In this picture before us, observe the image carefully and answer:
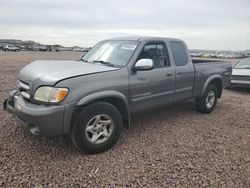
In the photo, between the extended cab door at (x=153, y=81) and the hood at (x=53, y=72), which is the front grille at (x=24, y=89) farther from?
the extended cab door at (x=153, y=81)

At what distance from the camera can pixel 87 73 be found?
3.63m

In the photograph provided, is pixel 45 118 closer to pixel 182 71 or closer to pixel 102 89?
pixel 102 89

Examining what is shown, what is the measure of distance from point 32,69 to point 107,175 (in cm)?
206

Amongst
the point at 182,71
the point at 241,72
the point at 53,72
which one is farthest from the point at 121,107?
the point at 241,72

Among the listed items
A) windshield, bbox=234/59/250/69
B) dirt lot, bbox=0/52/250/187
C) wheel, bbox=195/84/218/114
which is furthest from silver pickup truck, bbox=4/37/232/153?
windshield, bbox=234/59/250/69

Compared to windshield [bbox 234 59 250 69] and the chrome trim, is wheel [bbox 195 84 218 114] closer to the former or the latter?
the chrome trim

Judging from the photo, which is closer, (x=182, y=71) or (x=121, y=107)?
(x=121, y=107)

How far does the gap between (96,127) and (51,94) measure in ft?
2.82

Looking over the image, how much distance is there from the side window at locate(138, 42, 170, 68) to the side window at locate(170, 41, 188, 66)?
10.9 inches

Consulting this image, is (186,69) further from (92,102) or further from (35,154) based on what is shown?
(35,154)

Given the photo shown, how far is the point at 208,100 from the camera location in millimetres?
6262

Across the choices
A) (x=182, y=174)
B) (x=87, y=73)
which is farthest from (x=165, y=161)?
(x=87, y=73)

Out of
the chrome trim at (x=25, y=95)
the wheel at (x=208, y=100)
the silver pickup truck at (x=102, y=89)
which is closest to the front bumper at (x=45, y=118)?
the silver pickup truck at (x=102, y=89)

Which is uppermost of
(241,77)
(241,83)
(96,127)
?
(241,77)
